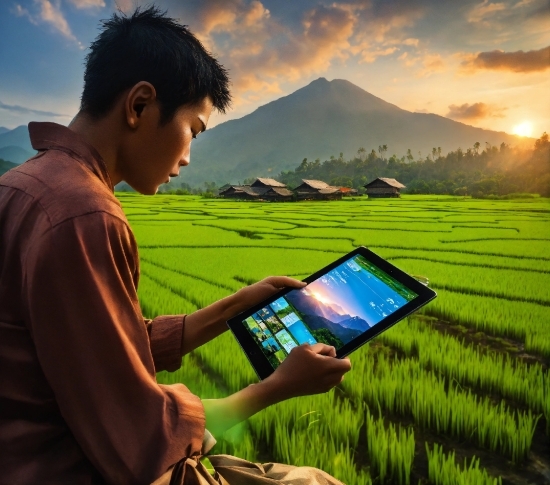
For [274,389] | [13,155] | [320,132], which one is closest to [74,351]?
[274,389]

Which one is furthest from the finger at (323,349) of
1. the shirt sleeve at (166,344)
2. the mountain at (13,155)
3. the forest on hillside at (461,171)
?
the mountain at (13,155)

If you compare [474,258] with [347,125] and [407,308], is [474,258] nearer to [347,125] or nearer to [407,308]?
[407,308]

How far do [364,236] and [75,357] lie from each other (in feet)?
22.7

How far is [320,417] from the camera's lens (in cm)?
174

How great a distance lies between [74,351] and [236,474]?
1.55 ft

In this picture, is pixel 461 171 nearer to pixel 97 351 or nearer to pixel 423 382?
pixel 423 382

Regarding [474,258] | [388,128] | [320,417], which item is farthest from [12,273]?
[388,128]

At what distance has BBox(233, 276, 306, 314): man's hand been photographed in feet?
4.34

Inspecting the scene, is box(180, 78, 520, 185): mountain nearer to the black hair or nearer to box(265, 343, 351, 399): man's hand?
the black hair

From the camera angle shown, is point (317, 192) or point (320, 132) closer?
point (317, 192)

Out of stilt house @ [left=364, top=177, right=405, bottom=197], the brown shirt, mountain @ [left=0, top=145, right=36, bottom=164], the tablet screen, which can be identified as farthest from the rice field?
stilt house @ [left=364, top=177, right=405, bottom=197]

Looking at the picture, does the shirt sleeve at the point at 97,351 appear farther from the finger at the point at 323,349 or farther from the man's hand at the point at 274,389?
the finger at the point at 323,349

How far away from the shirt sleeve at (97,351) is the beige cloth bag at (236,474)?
3cm

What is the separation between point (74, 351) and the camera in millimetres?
682
